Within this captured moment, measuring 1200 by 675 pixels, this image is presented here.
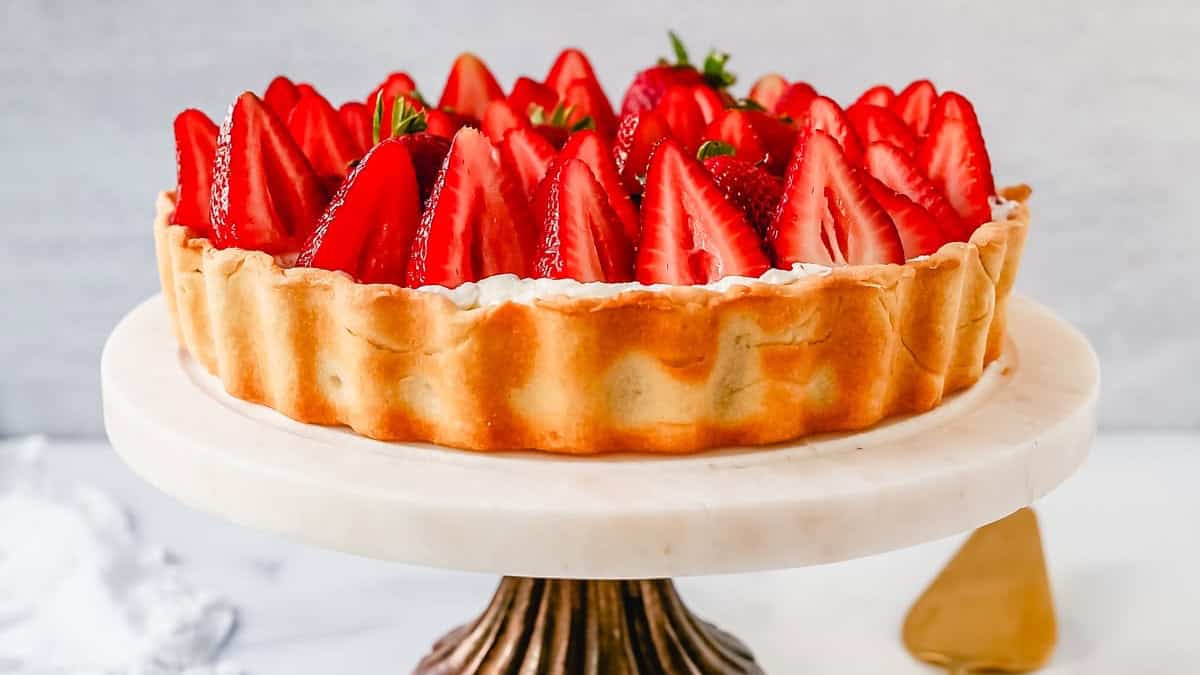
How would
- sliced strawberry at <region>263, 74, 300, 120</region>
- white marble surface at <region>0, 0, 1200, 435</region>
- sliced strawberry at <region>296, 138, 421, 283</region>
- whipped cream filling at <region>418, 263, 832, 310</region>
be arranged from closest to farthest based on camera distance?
whipped cream filling at <region>418, 263, 832, 310</region>
sliced strawberry at <region>296, 138, 421, 283</region>
sliced strawberry at <region>263, 74, 300, 120</region>
white marble surface at <region>0, 0, 1200, 435</region>

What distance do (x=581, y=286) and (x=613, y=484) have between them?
0.74 feet

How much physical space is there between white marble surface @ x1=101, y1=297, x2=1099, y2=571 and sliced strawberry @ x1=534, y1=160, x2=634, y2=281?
223mm

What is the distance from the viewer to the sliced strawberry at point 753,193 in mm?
1691

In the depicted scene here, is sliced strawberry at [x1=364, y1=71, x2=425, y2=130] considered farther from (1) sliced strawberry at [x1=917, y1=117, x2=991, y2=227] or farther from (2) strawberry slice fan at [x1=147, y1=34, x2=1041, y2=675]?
(1) sliced strawberry at [x1=917, y1=117, x2=991, y2=227]

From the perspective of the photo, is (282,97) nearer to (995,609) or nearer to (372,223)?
(372,223)

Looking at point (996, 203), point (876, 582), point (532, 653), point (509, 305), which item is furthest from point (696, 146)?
point (876, 582)

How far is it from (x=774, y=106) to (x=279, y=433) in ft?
4.07

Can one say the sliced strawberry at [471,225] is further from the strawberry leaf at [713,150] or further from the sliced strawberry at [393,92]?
the sliced strawberry at [393,92]

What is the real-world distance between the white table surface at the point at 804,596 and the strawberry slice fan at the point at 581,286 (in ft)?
2.61

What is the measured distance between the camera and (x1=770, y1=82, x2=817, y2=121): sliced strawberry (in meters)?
2.33

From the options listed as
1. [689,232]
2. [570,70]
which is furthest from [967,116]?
[570,70]

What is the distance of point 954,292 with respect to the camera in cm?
164

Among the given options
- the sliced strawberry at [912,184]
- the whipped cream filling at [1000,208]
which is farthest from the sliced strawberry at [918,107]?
the sliced strawberry at [912,184]

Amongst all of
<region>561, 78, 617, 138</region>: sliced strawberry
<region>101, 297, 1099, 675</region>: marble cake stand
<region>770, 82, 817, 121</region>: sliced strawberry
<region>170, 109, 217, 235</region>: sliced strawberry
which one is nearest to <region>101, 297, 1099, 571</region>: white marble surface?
<region>101, 297, 1099, 675</region>: marble cake stand
